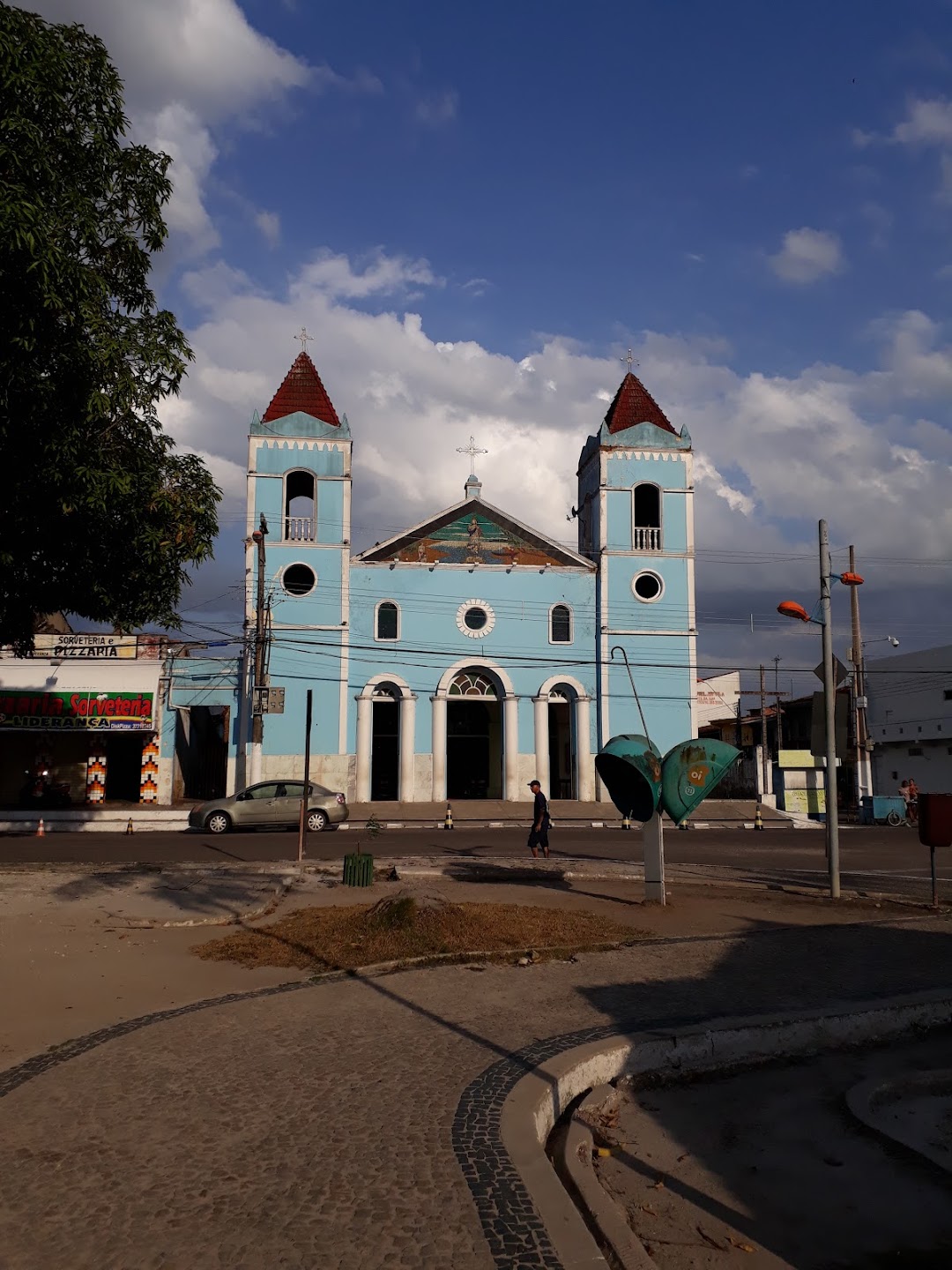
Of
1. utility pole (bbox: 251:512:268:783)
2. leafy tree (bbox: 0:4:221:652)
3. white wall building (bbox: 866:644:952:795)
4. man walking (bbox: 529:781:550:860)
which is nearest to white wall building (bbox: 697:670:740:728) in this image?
white wall building (bbox: 866:644:952:795)

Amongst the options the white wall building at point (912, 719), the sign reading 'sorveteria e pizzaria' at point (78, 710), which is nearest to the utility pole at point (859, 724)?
the white wall building at point (912, 719)

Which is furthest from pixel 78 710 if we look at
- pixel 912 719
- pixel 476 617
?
pixel 912 719

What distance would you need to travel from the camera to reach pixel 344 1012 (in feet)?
24.6

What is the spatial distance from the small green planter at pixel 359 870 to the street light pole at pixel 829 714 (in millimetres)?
6730

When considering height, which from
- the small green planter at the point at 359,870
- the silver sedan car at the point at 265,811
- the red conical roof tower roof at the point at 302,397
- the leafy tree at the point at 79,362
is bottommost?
the small green planter at the point at 359,870

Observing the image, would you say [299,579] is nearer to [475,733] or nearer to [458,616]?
[458,616]

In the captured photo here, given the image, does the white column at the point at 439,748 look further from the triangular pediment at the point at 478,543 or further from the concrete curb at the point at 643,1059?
the concrete curb at the point at 643,1059

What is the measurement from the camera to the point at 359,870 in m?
15.0

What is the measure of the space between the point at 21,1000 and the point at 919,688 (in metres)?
43.8

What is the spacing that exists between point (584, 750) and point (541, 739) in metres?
1.78

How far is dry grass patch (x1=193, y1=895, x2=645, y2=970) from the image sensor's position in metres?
9.62

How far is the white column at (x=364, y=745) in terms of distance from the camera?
34719 mm

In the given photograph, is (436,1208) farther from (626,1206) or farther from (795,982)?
(795,982)

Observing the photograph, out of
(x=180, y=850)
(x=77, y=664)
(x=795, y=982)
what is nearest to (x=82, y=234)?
(x=795, y=982)
